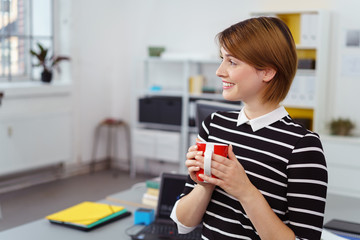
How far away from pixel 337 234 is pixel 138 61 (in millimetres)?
4474

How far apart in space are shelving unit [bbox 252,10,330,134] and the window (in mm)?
2617

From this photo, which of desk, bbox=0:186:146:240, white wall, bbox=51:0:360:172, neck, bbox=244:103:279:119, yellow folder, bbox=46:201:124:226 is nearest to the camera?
neck, bbox=244:103:279:119

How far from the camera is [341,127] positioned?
4469 mm

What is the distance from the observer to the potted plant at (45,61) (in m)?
5.09

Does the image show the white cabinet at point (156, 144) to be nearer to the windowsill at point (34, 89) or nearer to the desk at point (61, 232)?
the windowsill at point (34, 89)

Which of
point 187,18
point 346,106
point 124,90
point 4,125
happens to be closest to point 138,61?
point 124,90

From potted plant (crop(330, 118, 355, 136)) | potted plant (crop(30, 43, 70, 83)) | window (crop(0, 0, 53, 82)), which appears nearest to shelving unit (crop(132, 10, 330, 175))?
potted plant (crop(330, 118, 355, 136))

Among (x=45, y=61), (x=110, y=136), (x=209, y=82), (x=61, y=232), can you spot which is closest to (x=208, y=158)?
(x=61, y=232)

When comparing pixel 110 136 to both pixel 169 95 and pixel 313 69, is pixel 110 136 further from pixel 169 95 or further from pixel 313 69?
pixel 313 69

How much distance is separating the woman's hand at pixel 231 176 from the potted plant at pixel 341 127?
362 centimetres

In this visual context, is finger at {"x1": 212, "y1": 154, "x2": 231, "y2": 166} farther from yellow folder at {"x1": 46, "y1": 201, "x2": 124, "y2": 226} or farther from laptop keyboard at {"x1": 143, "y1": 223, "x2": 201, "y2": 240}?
yellow folder at {"x1": 46, "y1": 201, "x2": 124, "y2": 226}

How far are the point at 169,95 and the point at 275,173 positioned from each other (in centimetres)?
444

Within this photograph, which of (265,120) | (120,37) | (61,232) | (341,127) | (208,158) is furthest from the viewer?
(120,37)

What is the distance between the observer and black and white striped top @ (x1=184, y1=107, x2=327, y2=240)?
107 centimetres
